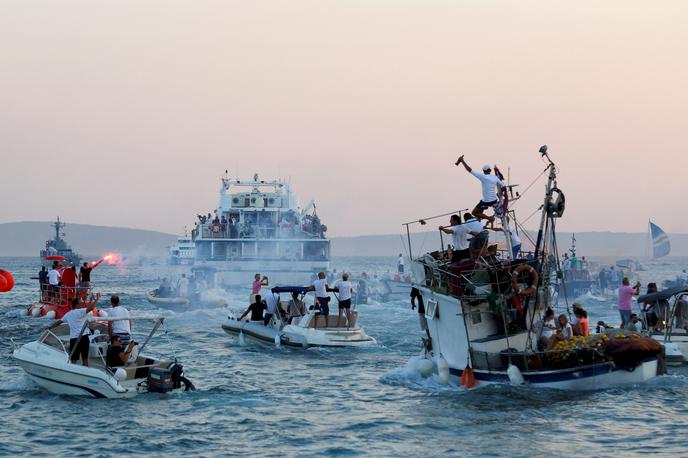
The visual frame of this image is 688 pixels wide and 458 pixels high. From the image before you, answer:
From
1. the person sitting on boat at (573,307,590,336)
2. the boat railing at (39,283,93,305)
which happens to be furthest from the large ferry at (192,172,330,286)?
the person sitting on boat at (573,307,590,336)

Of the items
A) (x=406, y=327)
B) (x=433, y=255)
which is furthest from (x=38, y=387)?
(x=406, y=327)

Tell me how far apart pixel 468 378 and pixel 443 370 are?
3.88ft

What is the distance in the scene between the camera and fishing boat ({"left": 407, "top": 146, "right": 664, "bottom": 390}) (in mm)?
18453

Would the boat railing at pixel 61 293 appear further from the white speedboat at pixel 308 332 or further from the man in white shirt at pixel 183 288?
the man in white shirt at pixel 183 288

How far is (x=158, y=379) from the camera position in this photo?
18.3 meters

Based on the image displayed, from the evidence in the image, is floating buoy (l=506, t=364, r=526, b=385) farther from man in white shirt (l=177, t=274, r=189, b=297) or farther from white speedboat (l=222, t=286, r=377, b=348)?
man in white shirt (l=177, t=274, r=189, b=297)

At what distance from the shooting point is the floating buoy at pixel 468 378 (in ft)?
63.7

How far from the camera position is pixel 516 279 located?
1881cm

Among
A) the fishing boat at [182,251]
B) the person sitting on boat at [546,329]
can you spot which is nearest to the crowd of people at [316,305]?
the person sitting on boat at [546,329]

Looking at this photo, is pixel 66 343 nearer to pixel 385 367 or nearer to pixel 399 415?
pixel 399 415

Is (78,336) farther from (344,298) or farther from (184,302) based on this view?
(184,302)

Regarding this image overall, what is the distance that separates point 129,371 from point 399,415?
5.47 meters

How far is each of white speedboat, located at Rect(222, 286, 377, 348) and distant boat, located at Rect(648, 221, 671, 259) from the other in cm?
4419

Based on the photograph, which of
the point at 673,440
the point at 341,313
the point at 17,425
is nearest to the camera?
the point at 673,440
